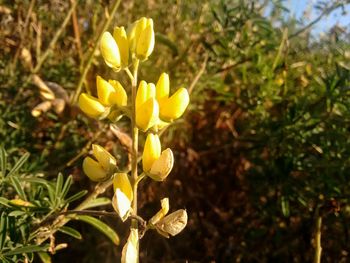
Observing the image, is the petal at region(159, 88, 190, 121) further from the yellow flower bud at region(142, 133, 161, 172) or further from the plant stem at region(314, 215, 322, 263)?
the plant stem at region(314, 215, 322, 263)

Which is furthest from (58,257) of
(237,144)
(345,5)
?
(345,5)

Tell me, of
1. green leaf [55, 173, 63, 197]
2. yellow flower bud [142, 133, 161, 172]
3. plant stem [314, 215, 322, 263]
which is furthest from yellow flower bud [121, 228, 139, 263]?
→ plant stem [314, 215, 322, 263]

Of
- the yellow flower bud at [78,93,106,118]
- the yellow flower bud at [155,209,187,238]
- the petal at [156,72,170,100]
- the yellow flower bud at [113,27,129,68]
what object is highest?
the yellow flower bud at [113,27,129,68]

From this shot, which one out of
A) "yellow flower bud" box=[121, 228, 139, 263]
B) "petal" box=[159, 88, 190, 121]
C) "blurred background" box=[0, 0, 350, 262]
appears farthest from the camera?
"blurred background" box=[0, 0, 350, 262]

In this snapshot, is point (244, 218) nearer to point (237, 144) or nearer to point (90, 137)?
point (237, 144)

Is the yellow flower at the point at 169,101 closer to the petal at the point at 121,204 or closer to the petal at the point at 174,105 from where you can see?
the petal at the point at 174,105

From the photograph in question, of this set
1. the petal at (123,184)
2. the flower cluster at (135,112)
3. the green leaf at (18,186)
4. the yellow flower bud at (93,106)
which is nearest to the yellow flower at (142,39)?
the flower cluster at (135,112)
